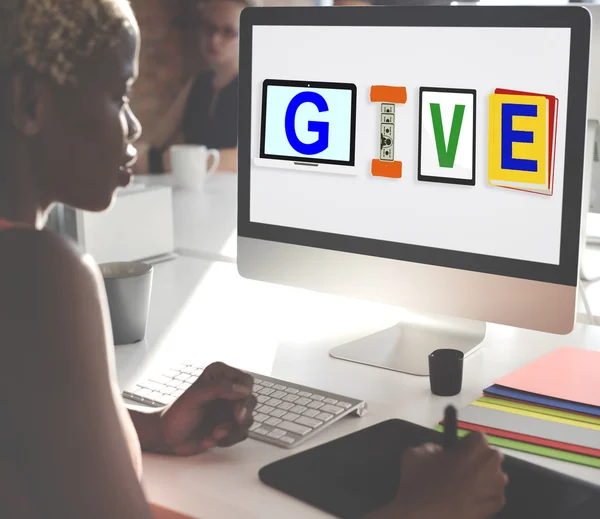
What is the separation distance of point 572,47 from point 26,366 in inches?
32.0

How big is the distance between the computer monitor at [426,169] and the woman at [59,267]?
615 millimetres

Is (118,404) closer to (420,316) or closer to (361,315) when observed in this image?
(420,316)

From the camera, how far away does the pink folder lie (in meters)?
1.15

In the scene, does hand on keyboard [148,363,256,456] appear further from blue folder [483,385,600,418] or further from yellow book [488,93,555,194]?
yellow book [488,93,555,194]

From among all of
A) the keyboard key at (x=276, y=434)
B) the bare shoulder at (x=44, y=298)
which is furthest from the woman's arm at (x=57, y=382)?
the keyboard key at (x=276, y=434)

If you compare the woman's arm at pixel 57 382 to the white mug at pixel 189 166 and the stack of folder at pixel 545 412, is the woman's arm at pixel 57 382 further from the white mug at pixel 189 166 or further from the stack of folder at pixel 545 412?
the white mug at pixel 189 166

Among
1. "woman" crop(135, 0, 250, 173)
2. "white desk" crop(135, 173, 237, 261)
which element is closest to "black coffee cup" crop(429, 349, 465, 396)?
"white desk" crop(135, 173, 237, 261)

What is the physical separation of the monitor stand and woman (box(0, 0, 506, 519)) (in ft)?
2.14

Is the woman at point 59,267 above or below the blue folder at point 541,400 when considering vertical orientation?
above

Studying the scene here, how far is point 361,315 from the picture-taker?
158cm

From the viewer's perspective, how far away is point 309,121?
133cm

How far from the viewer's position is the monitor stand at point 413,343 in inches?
51.9

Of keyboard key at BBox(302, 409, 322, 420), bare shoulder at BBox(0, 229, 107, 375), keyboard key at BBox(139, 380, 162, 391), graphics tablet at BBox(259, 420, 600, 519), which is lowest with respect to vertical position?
graphics tablet at BBox(259, 420, 600, 519)

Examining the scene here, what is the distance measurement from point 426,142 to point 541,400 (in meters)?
0.39
